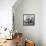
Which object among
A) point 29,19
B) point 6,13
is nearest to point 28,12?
point 29,19

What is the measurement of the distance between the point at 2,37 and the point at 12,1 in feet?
4.86

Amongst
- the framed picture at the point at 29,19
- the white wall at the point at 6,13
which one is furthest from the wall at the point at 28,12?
the white wall at the point at 6,13

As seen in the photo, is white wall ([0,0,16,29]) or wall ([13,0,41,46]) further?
wall ([13,0,41,46])

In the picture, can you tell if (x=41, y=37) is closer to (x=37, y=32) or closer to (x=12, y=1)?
(x=37, y=32)

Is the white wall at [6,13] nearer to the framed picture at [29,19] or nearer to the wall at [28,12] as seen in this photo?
the wall at [28,12]

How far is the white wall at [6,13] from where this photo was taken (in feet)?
13.2

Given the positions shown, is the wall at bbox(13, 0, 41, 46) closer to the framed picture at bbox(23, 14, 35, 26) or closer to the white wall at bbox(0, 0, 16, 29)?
the framed picture at bbox(23, 14, 35, 26)

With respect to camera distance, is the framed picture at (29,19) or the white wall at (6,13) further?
the framed picture at (29,19)

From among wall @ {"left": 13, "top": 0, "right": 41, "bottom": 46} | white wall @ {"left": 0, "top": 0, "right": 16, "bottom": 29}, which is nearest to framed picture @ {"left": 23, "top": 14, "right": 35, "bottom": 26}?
wall @ {"left": 13, "top": 0, "right": 41, "bottom": 46}

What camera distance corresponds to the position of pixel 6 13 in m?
4.11

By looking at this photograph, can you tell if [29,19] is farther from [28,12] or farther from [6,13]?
[6,13]

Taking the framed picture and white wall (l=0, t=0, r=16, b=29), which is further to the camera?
the framed picture

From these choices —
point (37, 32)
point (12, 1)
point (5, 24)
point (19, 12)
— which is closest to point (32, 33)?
point (37, 32)

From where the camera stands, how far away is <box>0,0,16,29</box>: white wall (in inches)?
159
